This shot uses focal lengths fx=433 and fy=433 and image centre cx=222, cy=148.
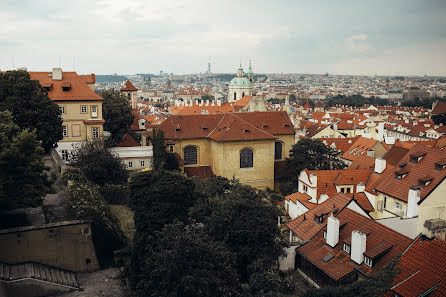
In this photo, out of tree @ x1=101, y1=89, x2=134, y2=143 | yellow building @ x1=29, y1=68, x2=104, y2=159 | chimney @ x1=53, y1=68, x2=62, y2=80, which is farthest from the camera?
tree @ x1=101, y1=89, x2=134, y2=143

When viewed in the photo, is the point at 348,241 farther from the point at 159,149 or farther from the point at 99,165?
the point at 159,149

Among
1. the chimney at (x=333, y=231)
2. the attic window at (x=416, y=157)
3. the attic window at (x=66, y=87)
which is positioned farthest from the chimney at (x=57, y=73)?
the attic window at (x=416, y=157)

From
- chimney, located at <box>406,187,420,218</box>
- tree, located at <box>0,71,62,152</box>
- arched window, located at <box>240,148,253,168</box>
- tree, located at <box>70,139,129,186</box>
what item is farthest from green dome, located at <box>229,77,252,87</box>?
chimney, located at <box>406,187,420,218</box>

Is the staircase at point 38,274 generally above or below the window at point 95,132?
below

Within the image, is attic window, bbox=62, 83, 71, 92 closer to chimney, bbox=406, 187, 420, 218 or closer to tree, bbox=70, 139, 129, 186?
tree, bbox=70, 139, 129, 186

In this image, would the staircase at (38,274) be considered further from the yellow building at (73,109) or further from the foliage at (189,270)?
the yellow building at (73,109)

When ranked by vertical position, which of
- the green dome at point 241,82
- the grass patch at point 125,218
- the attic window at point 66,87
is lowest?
the grass patch at point 125,218

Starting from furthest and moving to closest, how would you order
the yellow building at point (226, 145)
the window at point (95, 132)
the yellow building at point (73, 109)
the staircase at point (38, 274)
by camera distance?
the yellow building at point (226, 145) < the window at point (95, 132) < the yellow building at point (73, 109) < the staircase at point (38, 274)
